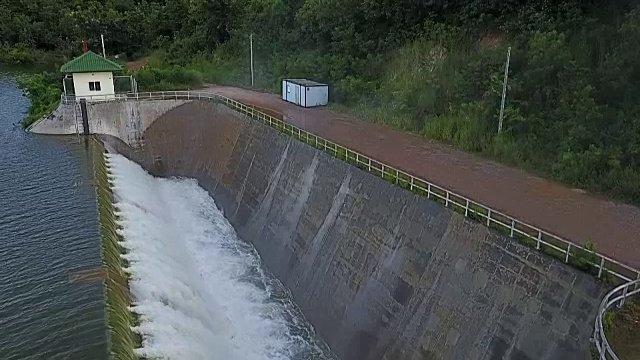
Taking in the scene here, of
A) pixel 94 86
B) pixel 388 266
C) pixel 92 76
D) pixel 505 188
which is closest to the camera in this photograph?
pixel 388 266

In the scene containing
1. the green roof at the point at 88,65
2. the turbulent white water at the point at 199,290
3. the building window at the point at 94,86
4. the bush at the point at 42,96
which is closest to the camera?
the turbulent white water at the point at 199,290

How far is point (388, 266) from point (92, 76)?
84.5ft

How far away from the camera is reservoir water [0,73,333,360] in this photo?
14633 millimetres

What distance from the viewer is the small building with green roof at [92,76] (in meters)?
33.9

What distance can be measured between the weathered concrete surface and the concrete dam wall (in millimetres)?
10915

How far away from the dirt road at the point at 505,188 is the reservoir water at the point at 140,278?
691cm

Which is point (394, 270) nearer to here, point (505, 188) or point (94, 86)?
point (505, 188)

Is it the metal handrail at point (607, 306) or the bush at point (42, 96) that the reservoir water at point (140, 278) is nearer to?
the bush at point (42, 96)

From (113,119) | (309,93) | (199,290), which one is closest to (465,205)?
(199,290)

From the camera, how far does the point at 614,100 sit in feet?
65.1

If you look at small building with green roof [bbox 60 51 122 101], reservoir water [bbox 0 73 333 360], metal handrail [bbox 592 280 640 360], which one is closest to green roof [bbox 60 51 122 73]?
small building with green roof [bbox 60 51 122 101]

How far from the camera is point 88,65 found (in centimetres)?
3406

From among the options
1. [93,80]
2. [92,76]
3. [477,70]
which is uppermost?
[477,70]

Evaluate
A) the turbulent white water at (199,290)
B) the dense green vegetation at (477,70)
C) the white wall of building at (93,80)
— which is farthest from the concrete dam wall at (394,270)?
the white wall of building at (93,80)
